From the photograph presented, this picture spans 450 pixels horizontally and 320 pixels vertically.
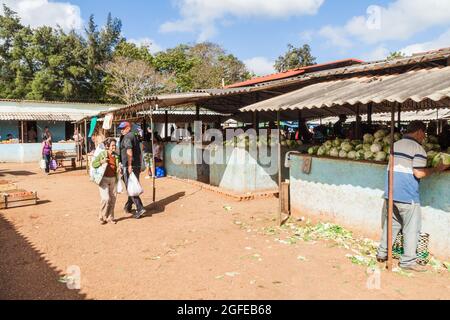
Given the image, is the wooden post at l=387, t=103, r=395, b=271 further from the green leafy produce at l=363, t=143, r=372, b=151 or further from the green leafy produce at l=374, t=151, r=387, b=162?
the green leafy produce at l=363, t=143, r=372, b=151

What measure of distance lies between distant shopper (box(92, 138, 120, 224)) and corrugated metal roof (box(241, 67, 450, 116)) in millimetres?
3008

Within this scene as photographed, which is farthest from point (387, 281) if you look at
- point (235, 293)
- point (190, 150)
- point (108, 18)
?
point (108, 18)

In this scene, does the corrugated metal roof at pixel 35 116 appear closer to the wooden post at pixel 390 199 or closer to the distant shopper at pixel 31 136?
the distant shopper at pixel 31 136

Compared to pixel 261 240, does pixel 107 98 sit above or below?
above

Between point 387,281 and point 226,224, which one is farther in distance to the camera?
point 226,224

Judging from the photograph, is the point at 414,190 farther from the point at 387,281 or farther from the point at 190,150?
the point at 190,150

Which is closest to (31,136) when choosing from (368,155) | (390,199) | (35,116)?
(35,116)

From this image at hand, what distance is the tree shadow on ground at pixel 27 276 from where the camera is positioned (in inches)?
165

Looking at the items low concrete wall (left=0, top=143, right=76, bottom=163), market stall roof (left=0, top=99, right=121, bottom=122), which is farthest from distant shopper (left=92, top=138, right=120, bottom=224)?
low concrete wall (left=0, top=143, right=76, bottom=163)

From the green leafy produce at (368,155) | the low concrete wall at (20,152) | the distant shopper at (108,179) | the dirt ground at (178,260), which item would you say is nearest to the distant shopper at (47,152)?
the dirt ground at (178,260)

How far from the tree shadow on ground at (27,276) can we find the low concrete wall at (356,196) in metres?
4.33

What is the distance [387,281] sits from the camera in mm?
4375
